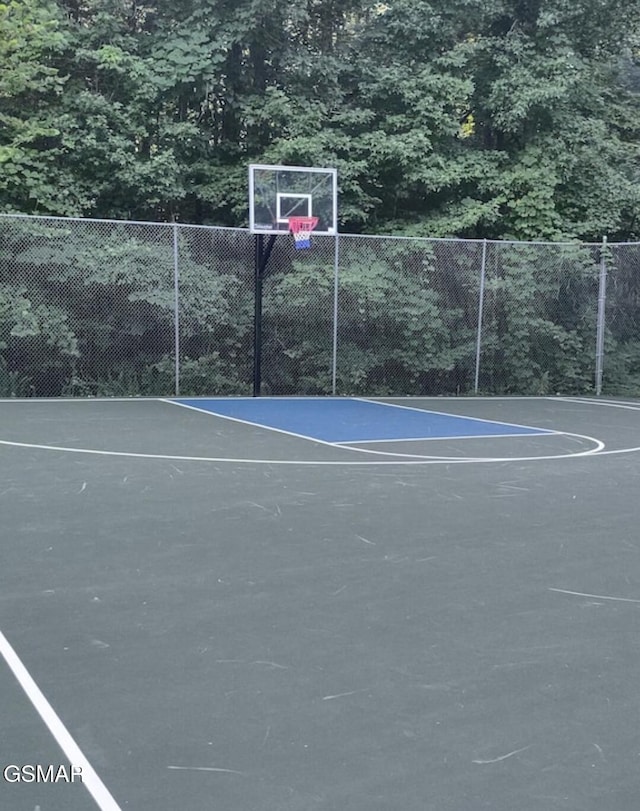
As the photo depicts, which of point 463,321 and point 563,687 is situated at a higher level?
point 463,321

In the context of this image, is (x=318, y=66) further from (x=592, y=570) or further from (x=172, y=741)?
(x=172, y=741)

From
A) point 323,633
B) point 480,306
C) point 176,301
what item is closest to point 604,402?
point 480,306

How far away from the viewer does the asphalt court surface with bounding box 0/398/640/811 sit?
88.4 inches

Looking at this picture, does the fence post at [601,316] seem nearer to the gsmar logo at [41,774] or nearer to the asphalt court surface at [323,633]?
the asphalt court surface at [323,633]

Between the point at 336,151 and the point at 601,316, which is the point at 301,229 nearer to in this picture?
the point at 336,151

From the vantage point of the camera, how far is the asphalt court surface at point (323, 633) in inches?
88.4

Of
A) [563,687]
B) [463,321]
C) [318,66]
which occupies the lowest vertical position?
[563,687]

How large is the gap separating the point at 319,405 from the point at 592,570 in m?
7.19

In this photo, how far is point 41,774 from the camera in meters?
2.21

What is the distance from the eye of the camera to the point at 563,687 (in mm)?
2809

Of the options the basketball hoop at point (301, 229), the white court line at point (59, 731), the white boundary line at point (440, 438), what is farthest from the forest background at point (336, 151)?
the white court line at point (59, 731)

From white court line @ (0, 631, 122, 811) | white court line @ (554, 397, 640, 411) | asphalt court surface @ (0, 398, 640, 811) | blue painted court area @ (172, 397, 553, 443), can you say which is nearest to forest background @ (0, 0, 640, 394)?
white court line @ (554, 397, 640, 411)

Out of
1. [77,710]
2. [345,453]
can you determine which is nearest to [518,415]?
[345,453]

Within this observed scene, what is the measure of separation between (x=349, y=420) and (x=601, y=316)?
18.4ft
